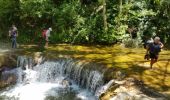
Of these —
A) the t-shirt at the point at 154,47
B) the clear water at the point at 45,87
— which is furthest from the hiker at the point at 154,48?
the clear water at the point at 45,87

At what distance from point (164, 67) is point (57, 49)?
843 cm

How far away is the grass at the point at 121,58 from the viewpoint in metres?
16.9

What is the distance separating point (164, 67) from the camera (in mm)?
18828

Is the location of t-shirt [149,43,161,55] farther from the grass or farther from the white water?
the white water

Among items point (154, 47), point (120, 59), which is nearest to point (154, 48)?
point (154, 47)

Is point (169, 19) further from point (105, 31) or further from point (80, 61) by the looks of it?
point (80, 61)

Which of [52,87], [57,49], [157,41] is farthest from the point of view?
[57,49]

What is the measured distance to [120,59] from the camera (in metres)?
20.5

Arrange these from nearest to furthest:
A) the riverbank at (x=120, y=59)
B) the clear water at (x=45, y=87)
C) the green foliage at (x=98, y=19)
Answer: the riverbank at (x=120, y=59)
the clear water at (x=45, y=87)
the green foliage at (x=98, y=19)

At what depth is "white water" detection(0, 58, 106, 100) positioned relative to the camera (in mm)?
18766

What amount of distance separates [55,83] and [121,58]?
14.7ft

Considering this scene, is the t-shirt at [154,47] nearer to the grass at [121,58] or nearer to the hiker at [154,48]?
the hiker at [154,48]

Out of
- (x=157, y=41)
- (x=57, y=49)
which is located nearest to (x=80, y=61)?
(x=57, y=49)

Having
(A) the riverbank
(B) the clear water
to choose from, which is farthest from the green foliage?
(B) the clear water
